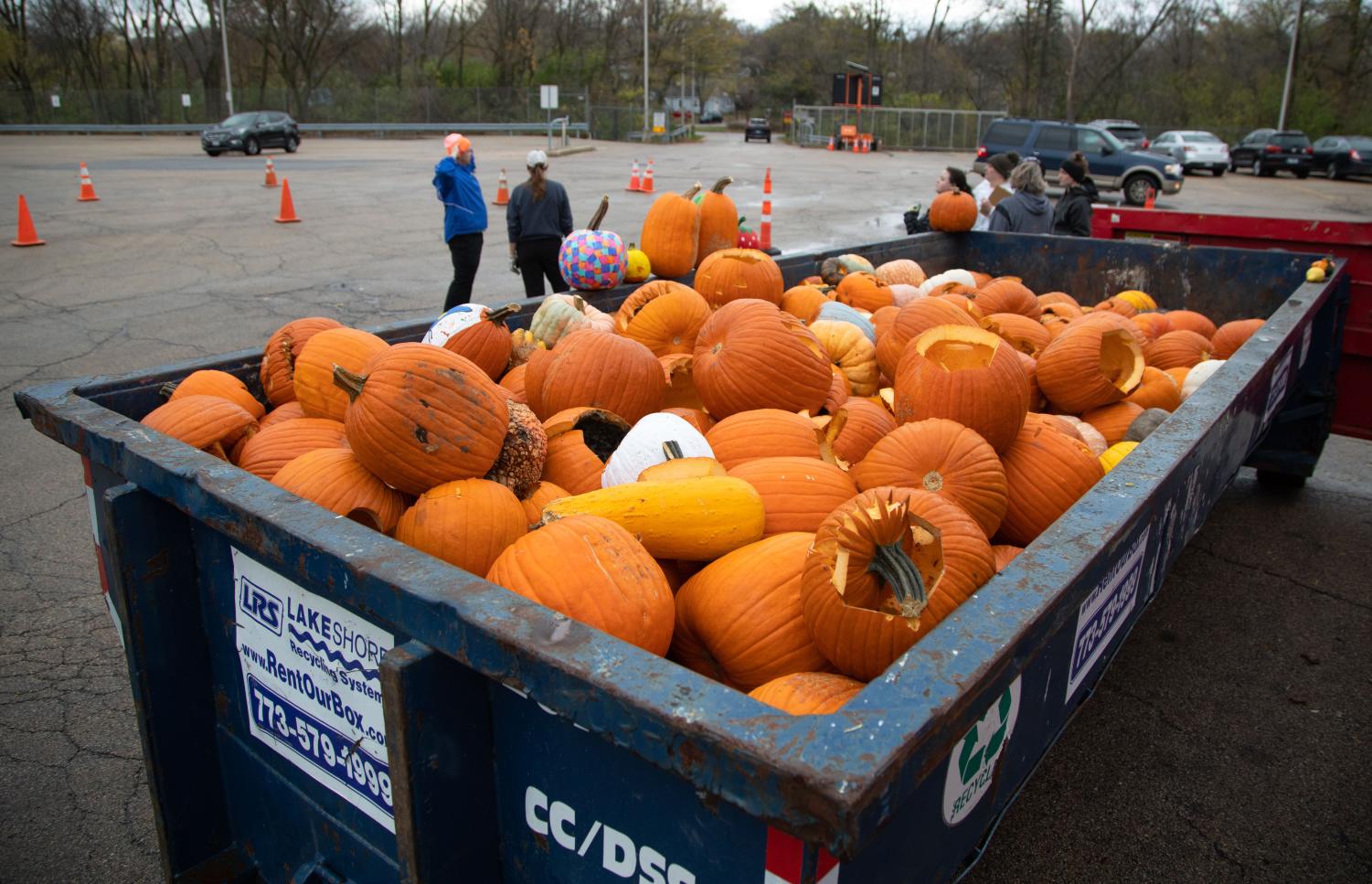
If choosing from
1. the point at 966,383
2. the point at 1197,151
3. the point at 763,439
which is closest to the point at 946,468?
the point at 966,383

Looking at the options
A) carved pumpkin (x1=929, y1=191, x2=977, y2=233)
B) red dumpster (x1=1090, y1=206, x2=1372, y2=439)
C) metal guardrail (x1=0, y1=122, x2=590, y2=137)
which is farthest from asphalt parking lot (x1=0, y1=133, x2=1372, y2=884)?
metal guardrail (x1=0, y1=122, x2=590, y2=137)

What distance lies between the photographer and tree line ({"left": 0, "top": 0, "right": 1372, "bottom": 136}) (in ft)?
162

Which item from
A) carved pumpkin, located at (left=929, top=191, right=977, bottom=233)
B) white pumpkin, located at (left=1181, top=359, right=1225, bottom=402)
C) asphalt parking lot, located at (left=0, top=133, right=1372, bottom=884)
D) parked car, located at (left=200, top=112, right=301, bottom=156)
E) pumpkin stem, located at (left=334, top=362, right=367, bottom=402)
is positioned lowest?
asphalt parking lot, located at (left=0, top=133, right=1372, bottom=884)

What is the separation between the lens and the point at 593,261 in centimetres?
445

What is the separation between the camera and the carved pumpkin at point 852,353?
353cm

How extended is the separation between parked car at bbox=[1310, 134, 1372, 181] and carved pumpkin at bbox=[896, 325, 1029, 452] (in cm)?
4021

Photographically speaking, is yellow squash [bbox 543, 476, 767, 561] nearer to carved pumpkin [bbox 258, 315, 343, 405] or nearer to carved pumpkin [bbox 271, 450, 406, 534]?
carved pumpkin [bbox 271, 450, 406, 534]

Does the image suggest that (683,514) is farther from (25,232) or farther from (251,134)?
(251,134)

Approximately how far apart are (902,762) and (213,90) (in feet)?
209

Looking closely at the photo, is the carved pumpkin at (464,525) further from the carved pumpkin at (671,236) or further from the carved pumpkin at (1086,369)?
the carved pumpkin at (671,236)

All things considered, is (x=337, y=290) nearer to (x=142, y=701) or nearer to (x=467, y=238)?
(x=467, y=238)

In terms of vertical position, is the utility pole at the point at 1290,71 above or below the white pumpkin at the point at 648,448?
above

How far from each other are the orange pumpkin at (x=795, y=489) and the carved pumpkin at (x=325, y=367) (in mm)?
1195

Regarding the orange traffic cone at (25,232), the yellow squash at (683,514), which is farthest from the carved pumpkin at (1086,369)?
the orange traffic cone at (25,232)
